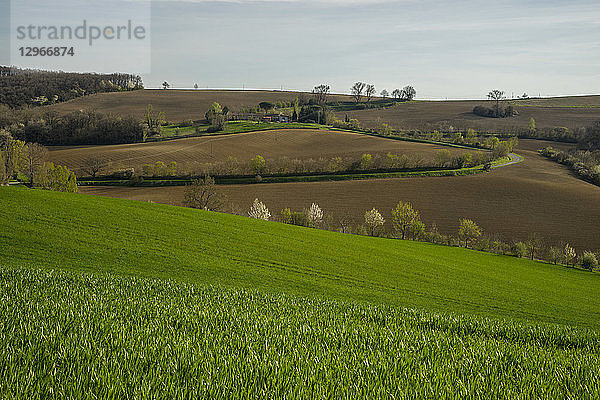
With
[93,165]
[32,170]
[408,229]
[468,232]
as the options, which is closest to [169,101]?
[93,165]

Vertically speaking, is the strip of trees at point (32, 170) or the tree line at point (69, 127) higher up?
the tree line at point (69, 127)

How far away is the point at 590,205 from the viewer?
62312 mm

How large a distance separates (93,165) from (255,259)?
61.6 metres

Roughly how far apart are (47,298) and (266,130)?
113716 mm

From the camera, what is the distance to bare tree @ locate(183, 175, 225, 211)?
51031 mm

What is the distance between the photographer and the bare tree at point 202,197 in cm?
5103

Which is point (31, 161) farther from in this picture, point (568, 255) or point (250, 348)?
point (568, 255)

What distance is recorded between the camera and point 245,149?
316 feet

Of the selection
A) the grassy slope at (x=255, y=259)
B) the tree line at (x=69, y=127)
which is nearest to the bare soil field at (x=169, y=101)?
the tree line at (x=69, y=127)

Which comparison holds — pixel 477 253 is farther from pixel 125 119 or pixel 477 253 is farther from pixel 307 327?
pixel 125 119

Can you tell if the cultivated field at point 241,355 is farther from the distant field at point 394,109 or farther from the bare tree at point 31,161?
the distant field at point 394,109

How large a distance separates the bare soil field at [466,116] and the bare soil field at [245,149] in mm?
34192

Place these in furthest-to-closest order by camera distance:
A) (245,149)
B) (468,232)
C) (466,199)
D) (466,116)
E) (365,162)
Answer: (466,116)
(245,149)
(365,162)
(466,199)
(468,232)

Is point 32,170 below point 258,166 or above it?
below
